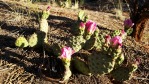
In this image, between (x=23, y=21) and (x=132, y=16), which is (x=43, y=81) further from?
(x=132, y=16)

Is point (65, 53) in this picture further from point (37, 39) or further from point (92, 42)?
point (37, 39)

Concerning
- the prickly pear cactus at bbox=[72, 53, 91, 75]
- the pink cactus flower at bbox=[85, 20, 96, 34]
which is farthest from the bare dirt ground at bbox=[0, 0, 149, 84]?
the pink cactus flower at bbox=[85, 20, 96, 34]

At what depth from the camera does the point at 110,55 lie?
2793 mm

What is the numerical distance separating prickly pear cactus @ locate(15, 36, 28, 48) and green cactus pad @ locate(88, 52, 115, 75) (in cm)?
81

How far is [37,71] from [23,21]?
1.46 metres

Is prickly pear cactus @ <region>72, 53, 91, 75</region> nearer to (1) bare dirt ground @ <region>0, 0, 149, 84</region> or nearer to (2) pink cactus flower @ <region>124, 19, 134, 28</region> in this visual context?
(1) bare dirt ground @ <region>0, 0, 149, 84</region>

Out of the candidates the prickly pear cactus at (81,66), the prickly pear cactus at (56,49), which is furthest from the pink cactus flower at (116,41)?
the prickly pear cactus at (56,49)

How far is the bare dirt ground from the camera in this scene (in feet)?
10.1

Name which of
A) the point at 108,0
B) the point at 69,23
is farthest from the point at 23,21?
the point at 108,0

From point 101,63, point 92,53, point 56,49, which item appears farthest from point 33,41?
point 101,63

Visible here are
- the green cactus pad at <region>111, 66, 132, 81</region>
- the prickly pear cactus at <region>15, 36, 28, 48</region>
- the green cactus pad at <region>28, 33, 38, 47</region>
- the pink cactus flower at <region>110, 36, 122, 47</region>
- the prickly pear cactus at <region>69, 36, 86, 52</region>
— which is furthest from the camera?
the green cactus pad at <region>28, 33, 38, 47</region>

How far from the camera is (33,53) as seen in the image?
3.41 metres

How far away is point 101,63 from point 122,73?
0.94 feet

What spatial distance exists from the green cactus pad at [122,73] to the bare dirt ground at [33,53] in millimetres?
181
